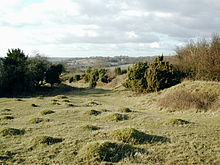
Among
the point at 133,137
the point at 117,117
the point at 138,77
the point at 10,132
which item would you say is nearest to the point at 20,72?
the point at 138,77

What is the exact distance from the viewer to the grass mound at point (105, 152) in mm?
6660

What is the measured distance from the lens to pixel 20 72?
39.0 metres

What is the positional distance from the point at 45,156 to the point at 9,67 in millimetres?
34238

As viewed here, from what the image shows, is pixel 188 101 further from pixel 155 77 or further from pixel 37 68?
pixel 37 68

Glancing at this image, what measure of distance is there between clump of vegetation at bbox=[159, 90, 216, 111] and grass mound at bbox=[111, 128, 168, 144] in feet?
31.1

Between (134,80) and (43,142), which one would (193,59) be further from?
(43,142)

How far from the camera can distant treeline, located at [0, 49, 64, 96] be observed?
37438mm

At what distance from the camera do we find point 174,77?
28.8 meters

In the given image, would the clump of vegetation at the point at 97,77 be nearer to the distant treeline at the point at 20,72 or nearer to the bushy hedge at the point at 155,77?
the distant treeline at the point at 20,72

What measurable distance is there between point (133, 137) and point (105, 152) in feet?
5.65

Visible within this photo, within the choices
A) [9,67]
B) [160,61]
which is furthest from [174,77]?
[9,67]

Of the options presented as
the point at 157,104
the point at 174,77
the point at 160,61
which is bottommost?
the point at 157,104

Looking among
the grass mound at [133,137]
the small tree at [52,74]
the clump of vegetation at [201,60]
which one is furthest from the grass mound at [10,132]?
the small tree at [52,74]

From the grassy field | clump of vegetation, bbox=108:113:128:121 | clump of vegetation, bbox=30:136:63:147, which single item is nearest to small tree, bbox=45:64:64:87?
the grassy field
